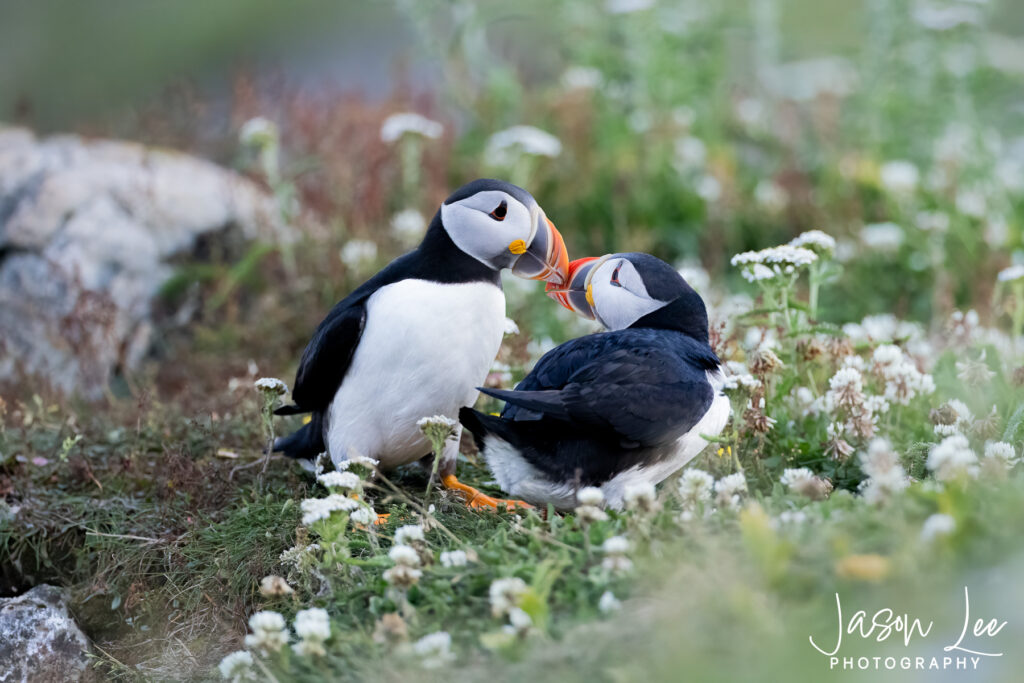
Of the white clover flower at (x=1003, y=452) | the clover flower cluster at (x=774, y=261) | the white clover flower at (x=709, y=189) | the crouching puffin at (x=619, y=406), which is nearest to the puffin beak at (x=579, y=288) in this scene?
the crouching puffin at (x=619, y=406)

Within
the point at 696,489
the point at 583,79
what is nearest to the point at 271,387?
the point at 696,489

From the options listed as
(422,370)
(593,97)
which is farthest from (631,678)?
(593,97)

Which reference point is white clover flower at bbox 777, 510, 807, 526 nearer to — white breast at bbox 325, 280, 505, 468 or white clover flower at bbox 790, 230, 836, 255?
white breast at bbox 325, 280, 505, 468

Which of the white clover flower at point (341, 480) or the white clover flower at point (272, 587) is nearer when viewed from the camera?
the white clover flower at point (272, 587)

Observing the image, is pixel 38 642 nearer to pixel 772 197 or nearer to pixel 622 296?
pixel 622 296

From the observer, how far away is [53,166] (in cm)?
707

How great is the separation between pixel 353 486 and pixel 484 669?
0.80 m

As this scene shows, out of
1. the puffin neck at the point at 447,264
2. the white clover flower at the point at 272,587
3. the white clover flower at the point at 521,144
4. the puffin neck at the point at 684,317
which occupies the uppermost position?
the puffin neck at the point at 447,264

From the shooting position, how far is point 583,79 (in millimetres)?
8852

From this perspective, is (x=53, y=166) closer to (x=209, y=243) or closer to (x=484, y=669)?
(x=209, y=243)

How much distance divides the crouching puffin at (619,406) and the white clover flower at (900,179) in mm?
4283

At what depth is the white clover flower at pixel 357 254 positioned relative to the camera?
6547 mm

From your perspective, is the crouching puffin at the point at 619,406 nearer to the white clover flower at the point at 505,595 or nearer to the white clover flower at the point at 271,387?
the white clover flower at the point at 505,595

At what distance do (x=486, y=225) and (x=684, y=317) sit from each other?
0.77 metres
